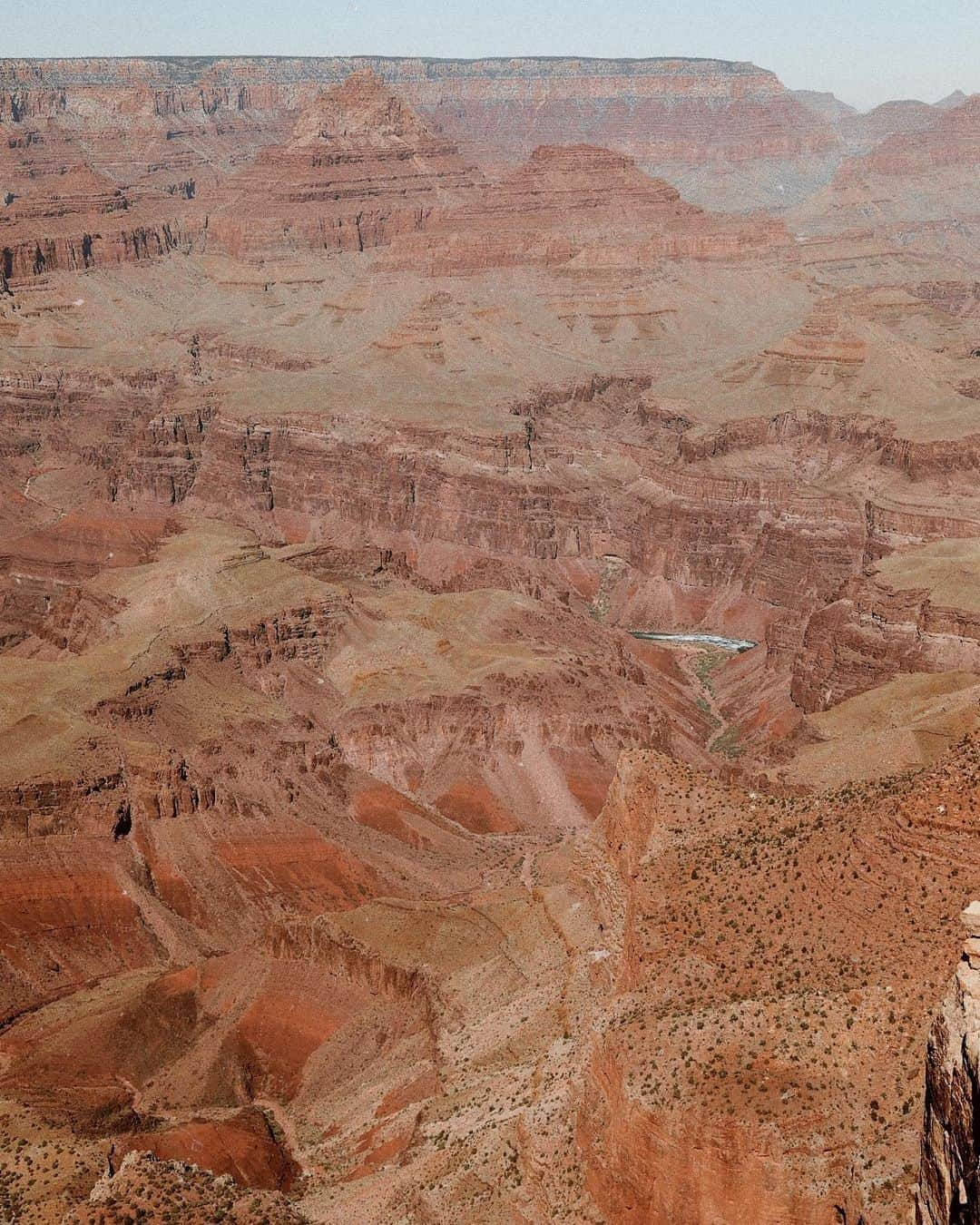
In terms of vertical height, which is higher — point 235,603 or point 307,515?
point 235,603

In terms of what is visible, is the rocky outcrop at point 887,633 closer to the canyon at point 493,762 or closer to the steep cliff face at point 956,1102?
the canyon at point 493,762

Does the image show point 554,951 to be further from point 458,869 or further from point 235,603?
point 235,603

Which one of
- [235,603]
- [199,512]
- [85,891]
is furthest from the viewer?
[199,512]

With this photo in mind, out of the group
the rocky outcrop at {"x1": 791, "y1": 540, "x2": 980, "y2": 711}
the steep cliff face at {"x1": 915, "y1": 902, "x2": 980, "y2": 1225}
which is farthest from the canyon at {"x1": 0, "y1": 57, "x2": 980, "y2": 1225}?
the rocky outcrop at {"x1": 791, "y1": 540, "x2": 980, "y2": 711}

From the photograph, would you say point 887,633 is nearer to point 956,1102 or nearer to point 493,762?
point 493,762

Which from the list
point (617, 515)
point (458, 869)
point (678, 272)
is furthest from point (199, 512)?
point (678, 272)

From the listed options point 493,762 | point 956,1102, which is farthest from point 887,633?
point 956,1102

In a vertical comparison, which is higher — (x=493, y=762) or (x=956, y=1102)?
(x=956, y=1102)
